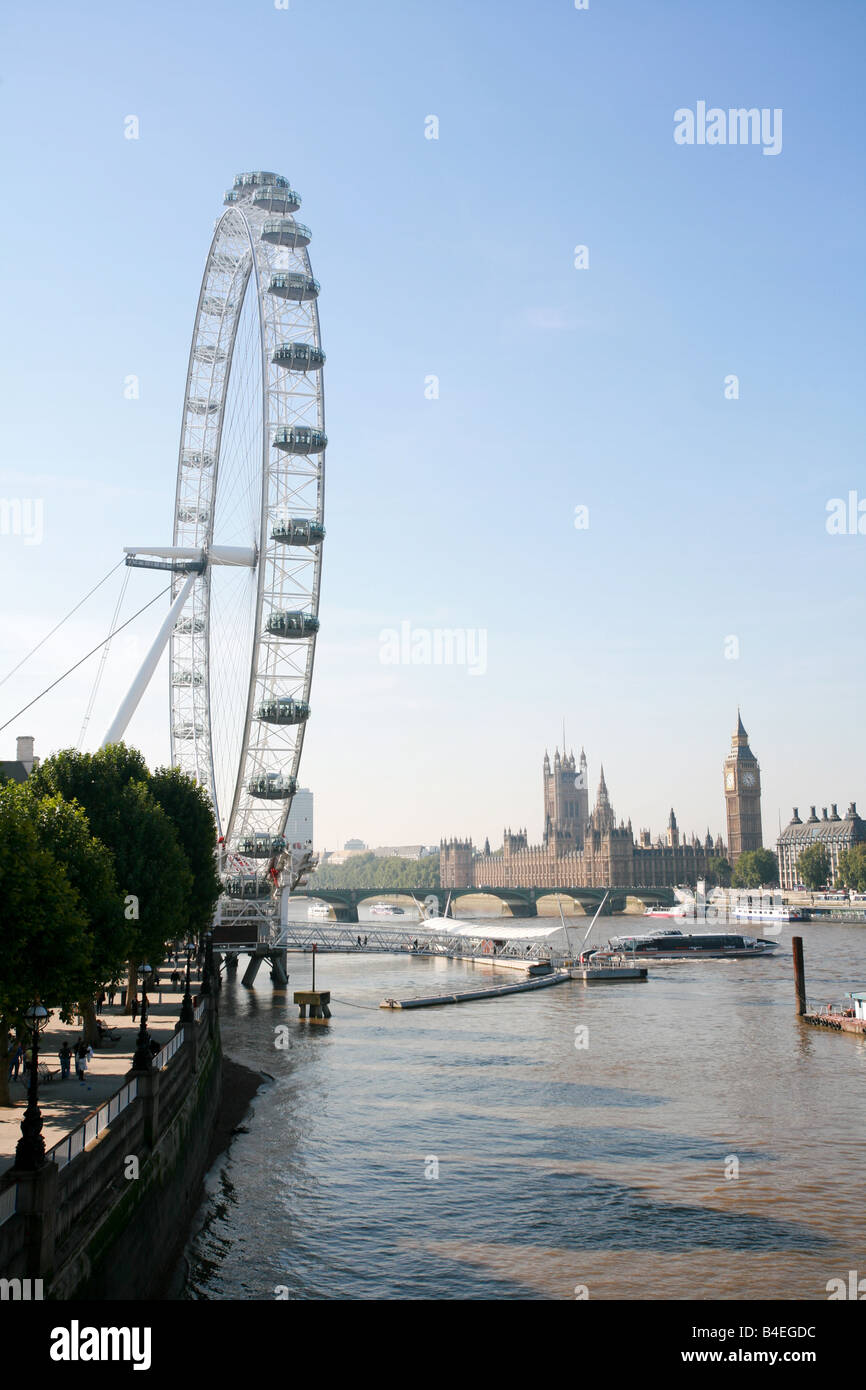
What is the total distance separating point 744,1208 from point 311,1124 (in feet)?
39.5

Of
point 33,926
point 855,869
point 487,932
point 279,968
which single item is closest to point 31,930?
point 33,926

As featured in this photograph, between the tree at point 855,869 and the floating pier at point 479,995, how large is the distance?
316 feet

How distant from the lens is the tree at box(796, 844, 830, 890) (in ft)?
558

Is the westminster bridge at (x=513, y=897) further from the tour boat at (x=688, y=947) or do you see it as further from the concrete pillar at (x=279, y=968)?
the concrete pillar at (x=279, y=968)

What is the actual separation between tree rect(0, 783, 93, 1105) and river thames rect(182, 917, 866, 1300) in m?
5.30

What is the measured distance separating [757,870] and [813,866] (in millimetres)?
12766

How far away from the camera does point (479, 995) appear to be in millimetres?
61938

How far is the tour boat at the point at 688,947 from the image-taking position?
88000 mm

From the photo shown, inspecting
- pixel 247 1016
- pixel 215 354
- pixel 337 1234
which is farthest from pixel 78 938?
pixel 215 354

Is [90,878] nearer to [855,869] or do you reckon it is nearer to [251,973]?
[251,973]

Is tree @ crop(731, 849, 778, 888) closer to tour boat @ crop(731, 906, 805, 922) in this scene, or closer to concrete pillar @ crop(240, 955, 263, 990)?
tour boat @ crop(731, 906, 805, 922)

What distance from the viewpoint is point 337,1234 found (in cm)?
2144
